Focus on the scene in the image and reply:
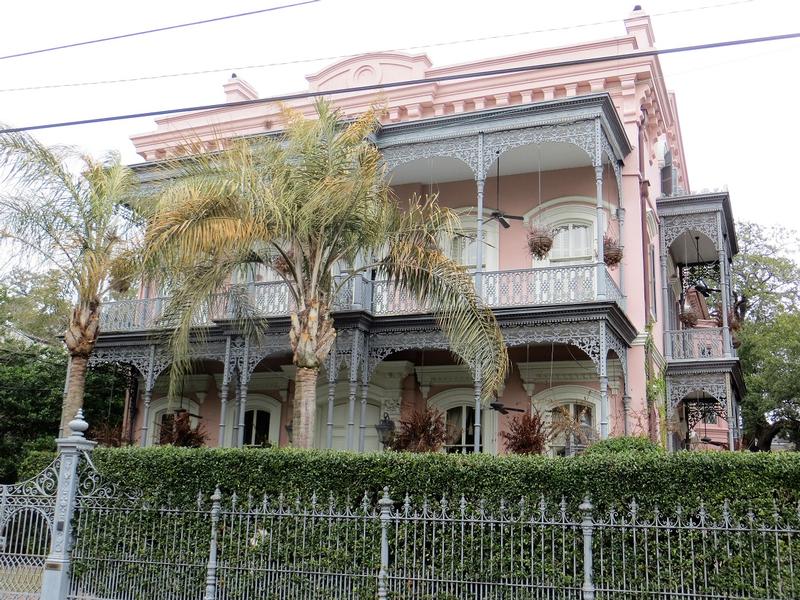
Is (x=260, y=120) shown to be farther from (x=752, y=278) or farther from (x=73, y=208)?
(x=752, y=278)

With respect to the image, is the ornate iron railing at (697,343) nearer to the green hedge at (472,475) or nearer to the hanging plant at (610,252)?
the hanging plant at (610,252)

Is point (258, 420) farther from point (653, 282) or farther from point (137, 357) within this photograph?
point (653, 282)

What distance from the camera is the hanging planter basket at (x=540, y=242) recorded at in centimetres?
1455

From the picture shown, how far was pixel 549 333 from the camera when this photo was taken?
14.0 m

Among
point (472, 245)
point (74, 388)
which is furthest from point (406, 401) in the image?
point (74, 388)

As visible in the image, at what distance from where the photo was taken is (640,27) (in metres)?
16.8

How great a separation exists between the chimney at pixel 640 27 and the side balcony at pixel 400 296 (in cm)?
541

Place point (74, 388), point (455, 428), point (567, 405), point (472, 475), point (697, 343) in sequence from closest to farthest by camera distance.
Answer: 1. point (472, 475)
2. point (74, 388)
3. point (567, 405)
4. point (455, 428)
5. point (697, 343)

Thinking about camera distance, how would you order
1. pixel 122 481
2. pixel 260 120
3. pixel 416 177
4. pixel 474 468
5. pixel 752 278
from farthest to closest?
pixel 752 278 → pixel 260 120 → pixel 416 177 → pixel 122 481 → pixel 474 468

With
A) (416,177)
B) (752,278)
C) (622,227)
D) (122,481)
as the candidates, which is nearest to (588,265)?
(622,227)

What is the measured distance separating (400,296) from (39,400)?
34.5 feet

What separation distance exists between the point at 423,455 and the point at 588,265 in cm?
550

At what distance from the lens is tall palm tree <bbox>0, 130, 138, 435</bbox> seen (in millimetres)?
13797

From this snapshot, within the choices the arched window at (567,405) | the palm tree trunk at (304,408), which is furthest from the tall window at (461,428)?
the palm tree trunk at (304,408)
